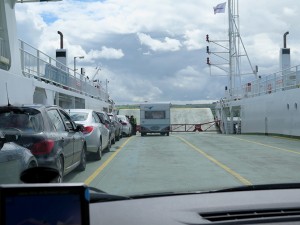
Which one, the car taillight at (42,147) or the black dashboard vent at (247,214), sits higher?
the car taillight at (42,147)

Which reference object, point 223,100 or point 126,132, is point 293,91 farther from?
point 223,100

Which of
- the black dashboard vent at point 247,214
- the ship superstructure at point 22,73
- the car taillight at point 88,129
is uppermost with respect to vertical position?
the ship superstructure at point 22,73

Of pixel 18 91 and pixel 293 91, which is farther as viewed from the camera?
pixel 293 91

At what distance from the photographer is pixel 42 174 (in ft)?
9.24

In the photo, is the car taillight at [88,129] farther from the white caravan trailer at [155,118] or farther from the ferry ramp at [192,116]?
the ferry ramp at [192,116]

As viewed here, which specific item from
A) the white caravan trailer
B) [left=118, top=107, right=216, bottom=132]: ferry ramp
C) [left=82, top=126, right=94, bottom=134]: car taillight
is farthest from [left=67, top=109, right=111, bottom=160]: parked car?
[left=118, top=107, right=216, bottom=132]: ferry ramp

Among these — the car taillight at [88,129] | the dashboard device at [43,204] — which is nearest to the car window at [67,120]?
the car taillight at [88,129]

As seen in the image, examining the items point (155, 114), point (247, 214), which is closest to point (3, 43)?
point (247, 214)

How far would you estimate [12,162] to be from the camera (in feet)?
19.5

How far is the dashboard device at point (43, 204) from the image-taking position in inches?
90.7

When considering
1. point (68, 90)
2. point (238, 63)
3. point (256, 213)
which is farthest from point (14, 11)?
point (238, 63)

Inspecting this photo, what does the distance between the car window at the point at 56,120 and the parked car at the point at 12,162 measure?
7.25 feet

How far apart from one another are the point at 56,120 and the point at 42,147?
1468mm

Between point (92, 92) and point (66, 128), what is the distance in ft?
99.8
